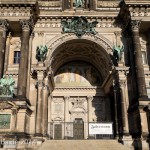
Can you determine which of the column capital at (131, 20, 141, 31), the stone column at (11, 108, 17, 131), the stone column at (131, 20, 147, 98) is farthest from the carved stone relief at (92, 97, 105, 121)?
the stone column at (11, 108, 17, 131)

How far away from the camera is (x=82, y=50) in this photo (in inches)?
1155

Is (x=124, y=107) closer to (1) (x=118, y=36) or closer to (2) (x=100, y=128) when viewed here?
(2) (x=100, y=128)

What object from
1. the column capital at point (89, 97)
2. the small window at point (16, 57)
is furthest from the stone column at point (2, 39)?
the column capital at point (89, 97)

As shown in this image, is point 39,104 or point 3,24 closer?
point 39,104

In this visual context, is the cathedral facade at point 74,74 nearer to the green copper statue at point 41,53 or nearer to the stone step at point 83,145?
the green copper statue at point 41,53

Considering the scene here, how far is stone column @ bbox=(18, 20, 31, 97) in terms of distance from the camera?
72.2 feet

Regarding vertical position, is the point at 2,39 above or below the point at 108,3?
below

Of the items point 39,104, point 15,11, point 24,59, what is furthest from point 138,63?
point 15,11

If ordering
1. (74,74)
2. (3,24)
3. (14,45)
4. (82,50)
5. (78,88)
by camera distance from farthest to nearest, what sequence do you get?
(74,74) → (78,88) → (82,50) → (14,45) → (3,24)

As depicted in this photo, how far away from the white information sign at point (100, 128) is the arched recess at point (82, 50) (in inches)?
246

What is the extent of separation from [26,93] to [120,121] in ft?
29.1

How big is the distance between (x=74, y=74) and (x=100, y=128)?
10.6 metres

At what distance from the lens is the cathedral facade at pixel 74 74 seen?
2143 cm

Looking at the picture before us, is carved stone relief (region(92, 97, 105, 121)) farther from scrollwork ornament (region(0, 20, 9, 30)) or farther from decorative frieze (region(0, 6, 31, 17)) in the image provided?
scrollwork ornament (region(0, 20, 9, 30))
